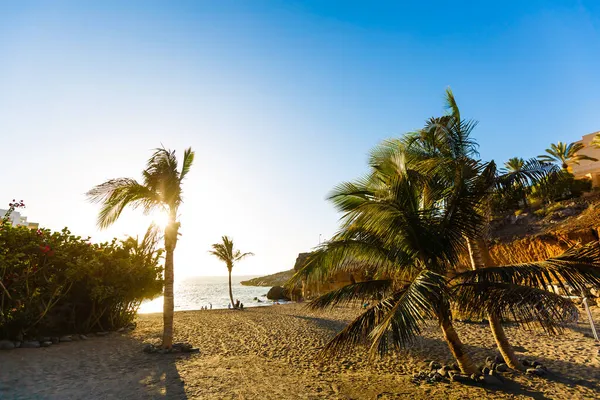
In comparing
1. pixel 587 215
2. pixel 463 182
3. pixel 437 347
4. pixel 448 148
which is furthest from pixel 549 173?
pixel 587 215

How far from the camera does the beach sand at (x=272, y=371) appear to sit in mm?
6316

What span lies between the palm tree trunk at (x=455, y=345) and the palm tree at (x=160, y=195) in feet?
29.6

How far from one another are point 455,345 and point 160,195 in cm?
1049

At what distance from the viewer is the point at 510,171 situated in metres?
7.02

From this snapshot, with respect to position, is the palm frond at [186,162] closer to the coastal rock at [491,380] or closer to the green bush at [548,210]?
the coastal rock at [491,380]

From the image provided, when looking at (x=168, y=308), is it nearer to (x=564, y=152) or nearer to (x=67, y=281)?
(x=67, y=281)

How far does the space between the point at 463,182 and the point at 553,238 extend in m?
19.3

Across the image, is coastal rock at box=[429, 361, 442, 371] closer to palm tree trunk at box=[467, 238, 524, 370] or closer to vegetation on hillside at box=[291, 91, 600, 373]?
vegetation on hillside at box=[291, 91, 600, 373]

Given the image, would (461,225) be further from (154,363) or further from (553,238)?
(553,238)

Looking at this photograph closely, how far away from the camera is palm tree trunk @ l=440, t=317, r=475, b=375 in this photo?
6008mm

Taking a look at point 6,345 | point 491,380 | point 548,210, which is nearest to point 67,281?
point 6,345

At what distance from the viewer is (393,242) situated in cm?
611

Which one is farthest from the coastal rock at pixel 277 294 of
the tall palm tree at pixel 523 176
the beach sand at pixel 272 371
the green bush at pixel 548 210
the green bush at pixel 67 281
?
the tall palm tree at pixel 523 176

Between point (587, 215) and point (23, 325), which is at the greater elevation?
point (587, 215)
